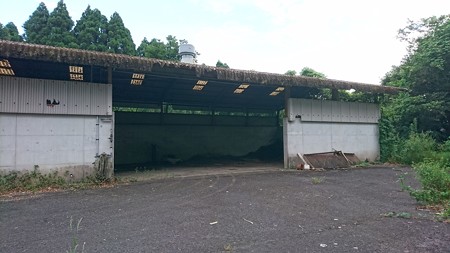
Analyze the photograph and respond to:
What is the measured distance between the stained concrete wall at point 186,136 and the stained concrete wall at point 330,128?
6.55 m

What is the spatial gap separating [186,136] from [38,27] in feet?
49.5

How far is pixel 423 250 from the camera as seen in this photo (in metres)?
3.55

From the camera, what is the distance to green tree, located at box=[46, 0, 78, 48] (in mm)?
21359

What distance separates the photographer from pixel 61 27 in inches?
890

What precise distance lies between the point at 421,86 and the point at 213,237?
1585 cm

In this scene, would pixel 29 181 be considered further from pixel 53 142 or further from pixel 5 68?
pixel 5 68

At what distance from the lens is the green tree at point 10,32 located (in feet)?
67.4

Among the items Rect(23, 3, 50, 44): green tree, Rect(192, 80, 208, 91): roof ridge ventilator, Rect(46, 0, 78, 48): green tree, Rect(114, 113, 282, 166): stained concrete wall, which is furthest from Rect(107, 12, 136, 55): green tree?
Rect(192, 80, 208, 91): roof ridge ventilator

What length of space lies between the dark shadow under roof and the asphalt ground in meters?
3.71

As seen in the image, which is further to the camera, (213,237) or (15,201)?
(15,201)

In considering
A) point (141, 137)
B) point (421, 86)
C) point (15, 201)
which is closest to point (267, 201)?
point (15, 201)

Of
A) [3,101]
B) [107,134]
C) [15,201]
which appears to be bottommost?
[15,201]

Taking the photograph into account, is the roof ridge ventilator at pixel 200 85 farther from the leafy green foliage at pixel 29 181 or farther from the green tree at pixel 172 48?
the green tree at pixel 172 48

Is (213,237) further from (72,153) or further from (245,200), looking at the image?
(72,153)
